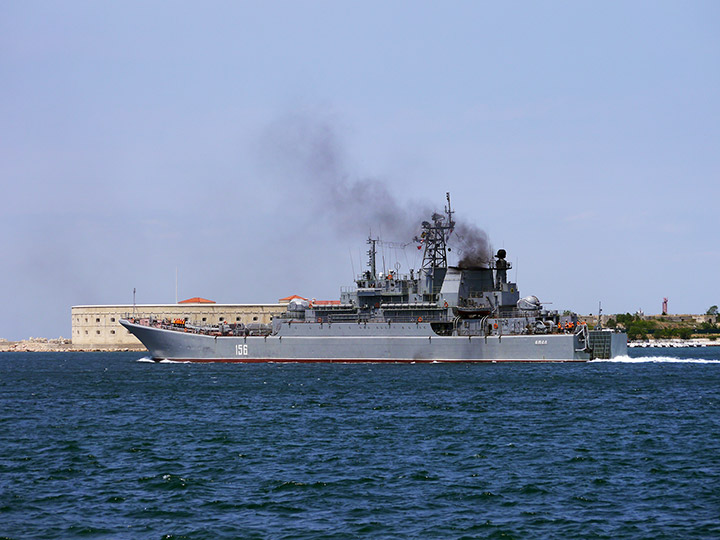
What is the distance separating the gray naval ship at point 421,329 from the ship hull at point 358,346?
75 mm

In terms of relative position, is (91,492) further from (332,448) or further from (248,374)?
(248,374)

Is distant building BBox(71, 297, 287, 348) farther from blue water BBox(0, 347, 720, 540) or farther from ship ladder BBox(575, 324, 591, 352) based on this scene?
blue water BBox(0, 347, 720, 540)

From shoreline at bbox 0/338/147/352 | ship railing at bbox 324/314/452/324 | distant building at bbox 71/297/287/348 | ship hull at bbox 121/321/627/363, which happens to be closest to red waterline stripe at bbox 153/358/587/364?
ship hull at bbox 121/321/627/363

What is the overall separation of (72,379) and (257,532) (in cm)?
4331

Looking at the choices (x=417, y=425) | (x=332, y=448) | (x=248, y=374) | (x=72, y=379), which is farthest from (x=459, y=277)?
(x=332, y=448)

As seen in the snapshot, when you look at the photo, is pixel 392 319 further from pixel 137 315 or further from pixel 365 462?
pixel 137 315

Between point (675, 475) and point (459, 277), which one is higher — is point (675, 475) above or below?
below

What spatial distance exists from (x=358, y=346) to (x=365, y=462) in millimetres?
40894

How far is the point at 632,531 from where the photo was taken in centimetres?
1627

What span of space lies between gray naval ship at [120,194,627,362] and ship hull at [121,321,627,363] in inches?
3.0

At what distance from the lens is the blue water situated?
17.1 metres

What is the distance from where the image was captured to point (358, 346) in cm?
6425

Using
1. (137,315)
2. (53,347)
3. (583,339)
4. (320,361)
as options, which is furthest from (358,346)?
(53,347)

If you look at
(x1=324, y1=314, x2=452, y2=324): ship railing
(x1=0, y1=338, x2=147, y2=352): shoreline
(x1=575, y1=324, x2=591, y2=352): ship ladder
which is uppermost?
(x1=324, y1=314, x2=452, y2=324): ship railing
